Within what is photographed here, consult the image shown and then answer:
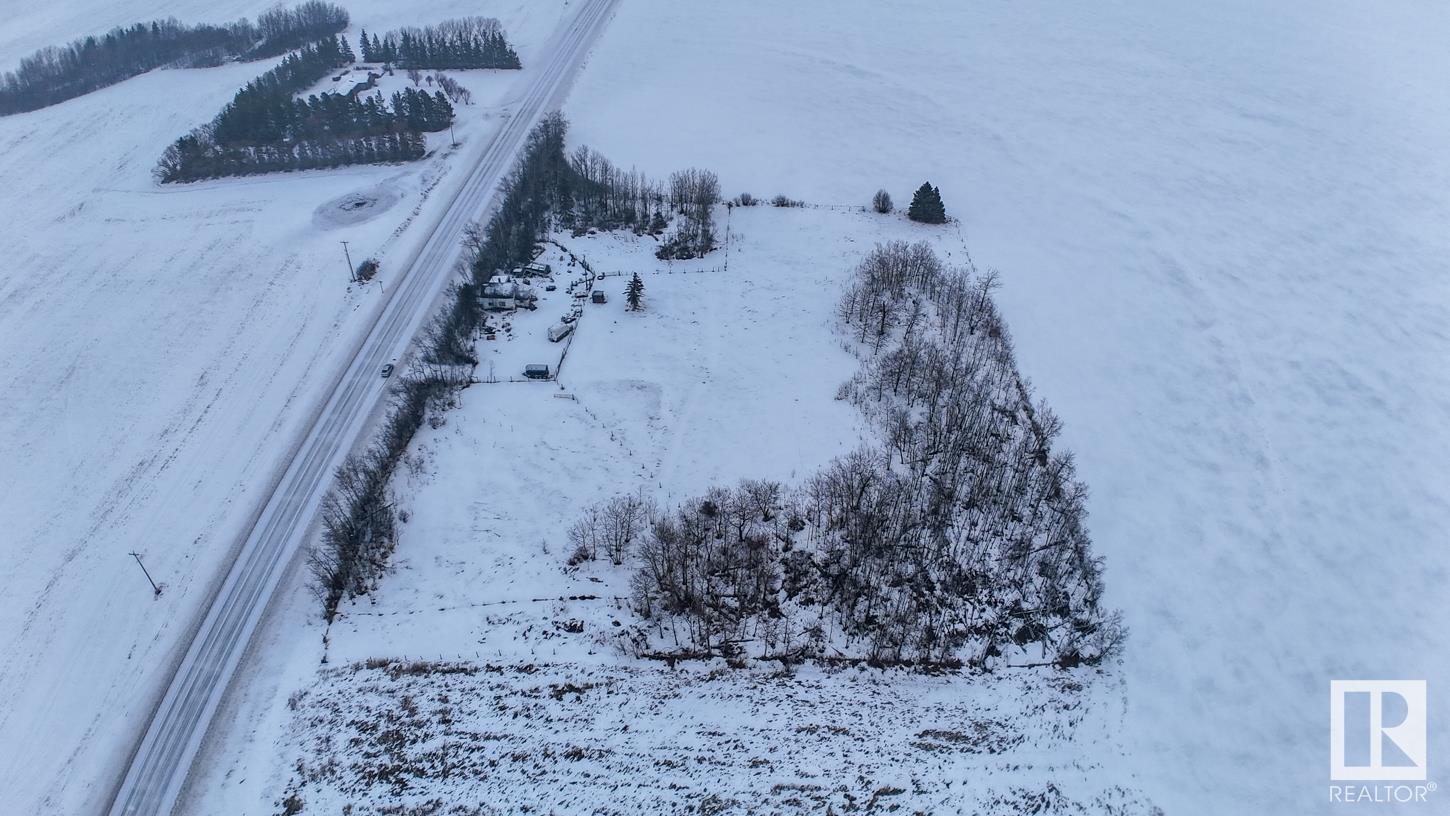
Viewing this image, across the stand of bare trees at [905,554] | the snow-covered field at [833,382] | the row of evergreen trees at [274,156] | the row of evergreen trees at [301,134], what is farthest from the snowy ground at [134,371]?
the stand of bare trees at [905,554]

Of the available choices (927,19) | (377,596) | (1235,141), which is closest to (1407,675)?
(377,596)

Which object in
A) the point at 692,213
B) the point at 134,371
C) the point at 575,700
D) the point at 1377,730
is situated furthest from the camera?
the point at 692,213

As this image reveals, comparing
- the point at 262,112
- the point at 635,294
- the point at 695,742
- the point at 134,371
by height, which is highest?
the point at 262,112

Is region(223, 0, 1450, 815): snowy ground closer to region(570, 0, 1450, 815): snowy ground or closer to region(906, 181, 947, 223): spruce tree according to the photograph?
region(570, 0, 1450, 815): snowy ground

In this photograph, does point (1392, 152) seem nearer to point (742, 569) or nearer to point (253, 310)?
point (742, 569)

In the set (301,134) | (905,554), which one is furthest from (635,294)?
(301,134)

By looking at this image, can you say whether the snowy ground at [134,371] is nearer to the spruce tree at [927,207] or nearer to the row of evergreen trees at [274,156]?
the row of evergreen trees at [274,156]

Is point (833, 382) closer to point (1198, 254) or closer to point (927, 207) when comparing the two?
point (927, 207)
